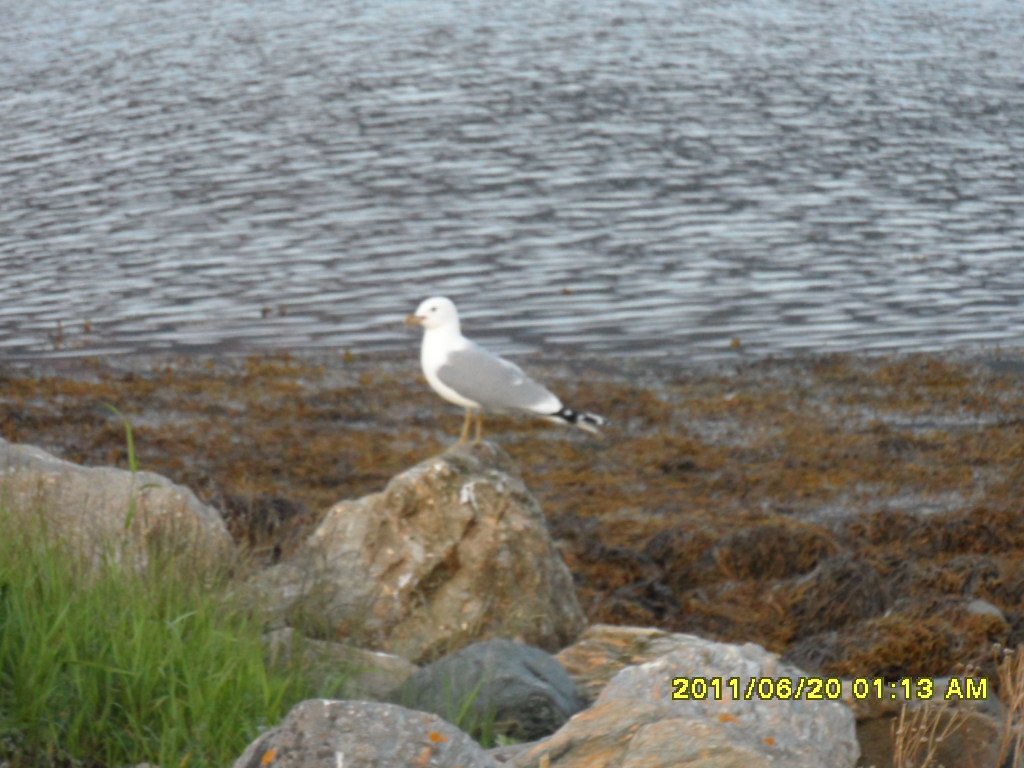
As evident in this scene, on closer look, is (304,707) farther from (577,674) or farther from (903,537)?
(903,537)

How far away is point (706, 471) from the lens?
10.5 m

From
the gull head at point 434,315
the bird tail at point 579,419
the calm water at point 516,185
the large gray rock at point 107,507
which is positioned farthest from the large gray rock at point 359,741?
the calm water at point 516,185

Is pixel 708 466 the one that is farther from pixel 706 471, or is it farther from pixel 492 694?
pixel 492 694

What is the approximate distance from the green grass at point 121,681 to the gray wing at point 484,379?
362 cm

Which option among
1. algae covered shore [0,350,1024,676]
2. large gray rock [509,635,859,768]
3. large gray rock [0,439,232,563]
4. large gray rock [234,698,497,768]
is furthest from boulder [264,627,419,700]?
large gray rock [234,698,497,768]

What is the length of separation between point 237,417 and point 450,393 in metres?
3.54

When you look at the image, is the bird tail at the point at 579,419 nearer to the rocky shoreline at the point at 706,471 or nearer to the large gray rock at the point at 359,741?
the rocky shoreline at the point at 706,471

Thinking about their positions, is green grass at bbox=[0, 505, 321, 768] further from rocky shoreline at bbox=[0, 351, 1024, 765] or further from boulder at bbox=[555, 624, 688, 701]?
rocky shoreline at bbox=[0, 351, 1024, 765]

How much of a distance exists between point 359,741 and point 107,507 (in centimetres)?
352

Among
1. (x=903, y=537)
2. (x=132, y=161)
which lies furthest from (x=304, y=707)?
(x=132, y=161)

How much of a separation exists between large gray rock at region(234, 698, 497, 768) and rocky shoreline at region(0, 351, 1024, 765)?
3360 millimetres

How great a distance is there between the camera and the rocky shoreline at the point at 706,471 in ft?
26.4

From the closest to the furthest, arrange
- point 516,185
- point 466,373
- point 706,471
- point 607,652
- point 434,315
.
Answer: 1. point 607,652
2. point 466,373
3. point 434,315
4. point 706,471
5. point 516,185

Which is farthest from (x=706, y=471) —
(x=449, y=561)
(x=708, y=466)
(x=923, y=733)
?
(x=923, y=733)
